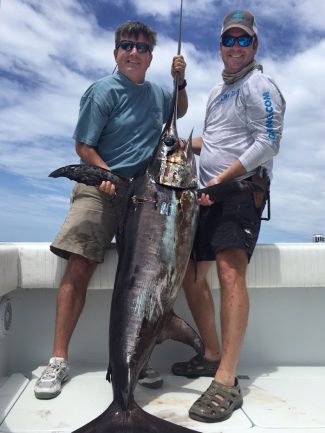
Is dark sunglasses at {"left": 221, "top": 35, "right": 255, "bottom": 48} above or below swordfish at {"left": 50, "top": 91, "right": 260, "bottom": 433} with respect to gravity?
above

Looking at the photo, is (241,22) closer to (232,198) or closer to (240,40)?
(240,40)

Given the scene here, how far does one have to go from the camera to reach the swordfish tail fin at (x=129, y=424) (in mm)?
1941

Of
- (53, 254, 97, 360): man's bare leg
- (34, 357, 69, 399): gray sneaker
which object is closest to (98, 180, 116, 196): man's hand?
(53, 254, 97, 360): man's bare leg

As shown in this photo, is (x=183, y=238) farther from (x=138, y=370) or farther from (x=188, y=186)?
(x=138, y=370)

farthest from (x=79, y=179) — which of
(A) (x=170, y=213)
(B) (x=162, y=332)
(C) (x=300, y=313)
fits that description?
(C) (x=300, y=313)

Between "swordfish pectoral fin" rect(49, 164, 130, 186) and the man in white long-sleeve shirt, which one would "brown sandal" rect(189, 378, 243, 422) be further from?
"swordfish pectoral fin" rect(49, 164, 130, 186)

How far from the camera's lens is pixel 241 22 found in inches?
115

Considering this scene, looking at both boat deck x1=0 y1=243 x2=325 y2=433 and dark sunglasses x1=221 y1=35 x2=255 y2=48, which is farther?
dark sunglasses x1=221 y1=35 x2=255 y2=48

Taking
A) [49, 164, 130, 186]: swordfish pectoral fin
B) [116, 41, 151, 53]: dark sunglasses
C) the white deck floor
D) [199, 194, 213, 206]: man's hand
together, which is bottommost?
the white deck floor

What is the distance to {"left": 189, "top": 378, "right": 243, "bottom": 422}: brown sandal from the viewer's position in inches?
89.7

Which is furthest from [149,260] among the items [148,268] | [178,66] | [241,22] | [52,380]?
[241,22]

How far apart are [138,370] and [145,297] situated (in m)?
0.38

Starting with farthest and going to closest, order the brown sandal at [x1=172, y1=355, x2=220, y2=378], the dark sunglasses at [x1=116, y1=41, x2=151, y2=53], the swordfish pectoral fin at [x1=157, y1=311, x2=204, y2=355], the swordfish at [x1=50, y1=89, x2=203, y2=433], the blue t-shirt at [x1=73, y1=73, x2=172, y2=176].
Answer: the dark sunglasses at [x1=116, y1=41, x2=151, y2=53], the blue t-shirt at [x1=73, y1=73, x2=172, y2=176], the brown sandal at [x1=172, y1=355, x2=220, y2=378], the swordfish pectoral fin at [x1=157, y1=311, x2=204, y2=355], the swordfish at [x1=50, y1=89, x2=203, y2=433]

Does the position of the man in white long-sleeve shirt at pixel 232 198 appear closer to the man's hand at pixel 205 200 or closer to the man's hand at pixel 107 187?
the man's hand at pixel 205 200
